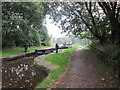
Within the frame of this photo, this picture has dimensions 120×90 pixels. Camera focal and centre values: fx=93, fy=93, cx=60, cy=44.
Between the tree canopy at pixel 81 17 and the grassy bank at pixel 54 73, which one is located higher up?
the tree canopy at pixel 81 17

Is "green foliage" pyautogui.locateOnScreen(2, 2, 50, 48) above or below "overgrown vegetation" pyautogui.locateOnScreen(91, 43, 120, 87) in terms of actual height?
above

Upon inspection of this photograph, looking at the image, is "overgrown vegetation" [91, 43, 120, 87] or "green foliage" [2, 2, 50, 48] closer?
"overgrown vegetation" [91, 43, 120, 87]

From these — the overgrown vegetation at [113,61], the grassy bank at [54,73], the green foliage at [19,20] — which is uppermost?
the green foliage at [19,20]

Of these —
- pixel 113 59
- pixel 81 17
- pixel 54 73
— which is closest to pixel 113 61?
pixel 113 59

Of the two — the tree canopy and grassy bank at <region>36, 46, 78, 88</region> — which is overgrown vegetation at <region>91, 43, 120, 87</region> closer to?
grassy bank at <region>36, 46, 78, 88</region>

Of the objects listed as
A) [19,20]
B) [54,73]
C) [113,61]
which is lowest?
[54,73]

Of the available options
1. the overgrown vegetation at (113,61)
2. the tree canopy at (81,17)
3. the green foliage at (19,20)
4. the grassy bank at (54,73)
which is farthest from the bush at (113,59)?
the green foliage at (19,20)

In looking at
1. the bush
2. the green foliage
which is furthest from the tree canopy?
the bush

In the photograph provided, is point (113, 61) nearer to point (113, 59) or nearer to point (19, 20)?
point (113, 59)

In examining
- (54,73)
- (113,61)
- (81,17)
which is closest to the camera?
(113,61)

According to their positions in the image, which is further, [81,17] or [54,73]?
[81,17]

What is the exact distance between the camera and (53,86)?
370cm

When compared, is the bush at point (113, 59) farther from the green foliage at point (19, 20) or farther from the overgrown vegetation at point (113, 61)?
the green foliage at point (19, 20)

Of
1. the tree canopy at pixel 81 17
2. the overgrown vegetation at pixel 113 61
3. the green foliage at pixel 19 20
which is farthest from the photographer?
the green foliage at pixel 19 20
